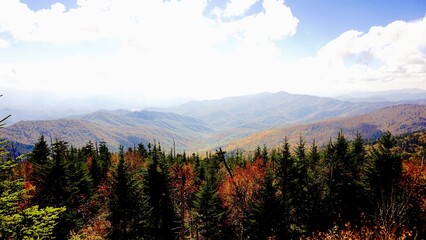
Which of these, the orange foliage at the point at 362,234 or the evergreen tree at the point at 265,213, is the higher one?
the orange foliage at the point at 362,234

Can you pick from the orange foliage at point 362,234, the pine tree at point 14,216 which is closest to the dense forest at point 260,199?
the orange foliage at point 362,234

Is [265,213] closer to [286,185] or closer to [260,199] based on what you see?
[260,199]

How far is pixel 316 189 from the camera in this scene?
37.6m

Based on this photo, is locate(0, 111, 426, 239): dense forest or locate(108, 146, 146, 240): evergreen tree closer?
locate(108, 146, 146, 240): evergreen tree

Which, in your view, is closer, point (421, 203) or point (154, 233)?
point (421, 203)

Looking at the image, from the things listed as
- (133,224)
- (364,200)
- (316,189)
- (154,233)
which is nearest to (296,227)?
(316,189)

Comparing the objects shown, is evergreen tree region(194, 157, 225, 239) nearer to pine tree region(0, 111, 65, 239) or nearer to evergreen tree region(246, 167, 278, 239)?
evergreen tree region(246, 167, 278, 239)

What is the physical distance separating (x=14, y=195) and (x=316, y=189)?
3654 centimetres

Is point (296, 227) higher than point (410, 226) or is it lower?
lower

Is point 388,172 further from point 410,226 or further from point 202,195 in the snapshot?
point 202,195

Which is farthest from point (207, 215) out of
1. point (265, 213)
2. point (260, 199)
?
A: point (265, 213)

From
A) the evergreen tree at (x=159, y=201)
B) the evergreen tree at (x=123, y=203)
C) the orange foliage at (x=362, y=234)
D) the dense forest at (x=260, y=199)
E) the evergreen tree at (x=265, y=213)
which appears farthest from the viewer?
the evergreen tree at (x=159, y=201)

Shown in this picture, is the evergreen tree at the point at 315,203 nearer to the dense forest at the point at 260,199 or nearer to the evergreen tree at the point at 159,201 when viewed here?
the dense forest at the point at 260,199

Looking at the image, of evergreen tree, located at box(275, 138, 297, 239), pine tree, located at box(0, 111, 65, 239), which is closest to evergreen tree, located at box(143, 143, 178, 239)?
evergreen tree, located at box(275, 138, 297, 239)
